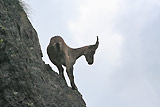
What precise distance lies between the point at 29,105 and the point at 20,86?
24.0 inches

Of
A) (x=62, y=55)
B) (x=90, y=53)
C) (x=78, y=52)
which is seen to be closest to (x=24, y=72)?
(x=62, y=55)

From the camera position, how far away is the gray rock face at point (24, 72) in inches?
354

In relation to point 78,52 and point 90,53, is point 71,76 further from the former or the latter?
point 90,53

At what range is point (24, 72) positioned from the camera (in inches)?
376

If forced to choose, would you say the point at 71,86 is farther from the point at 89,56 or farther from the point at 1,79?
the point at 1,79

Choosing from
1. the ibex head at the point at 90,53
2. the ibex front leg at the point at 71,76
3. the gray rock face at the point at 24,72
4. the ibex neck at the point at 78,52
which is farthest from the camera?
the ibex head at the point at 90,53

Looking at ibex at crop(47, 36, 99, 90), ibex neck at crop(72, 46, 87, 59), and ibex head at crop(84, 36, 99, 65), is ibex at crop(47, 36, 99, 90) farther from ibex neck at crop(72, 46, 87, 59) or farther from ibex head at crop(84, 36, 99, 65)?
ibex head at crop(84, 36, 99, 65)

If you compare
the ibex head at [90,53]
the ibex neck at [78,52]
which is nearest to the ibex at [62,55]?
the ibex neck at [78,52]

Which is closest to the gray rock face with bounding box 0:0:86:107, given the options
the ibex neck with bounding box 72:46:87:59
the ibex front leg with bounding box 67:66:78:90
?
the ibex front leg with bounding box 67:66:78:90

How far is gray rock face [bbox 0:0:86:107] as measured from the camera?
900cm

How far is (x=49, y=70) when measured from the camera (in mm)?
12094

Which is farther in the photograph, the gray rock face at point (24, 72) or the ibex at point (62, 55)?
the ibex at point (62, 55)

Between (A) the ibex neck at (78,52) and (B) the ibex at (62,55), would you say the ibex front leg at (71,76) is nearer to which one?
(B) the ibex at (62,55)

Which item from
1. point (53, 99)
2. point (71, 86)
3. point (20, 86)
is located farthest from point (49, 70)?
point (20, 86)
